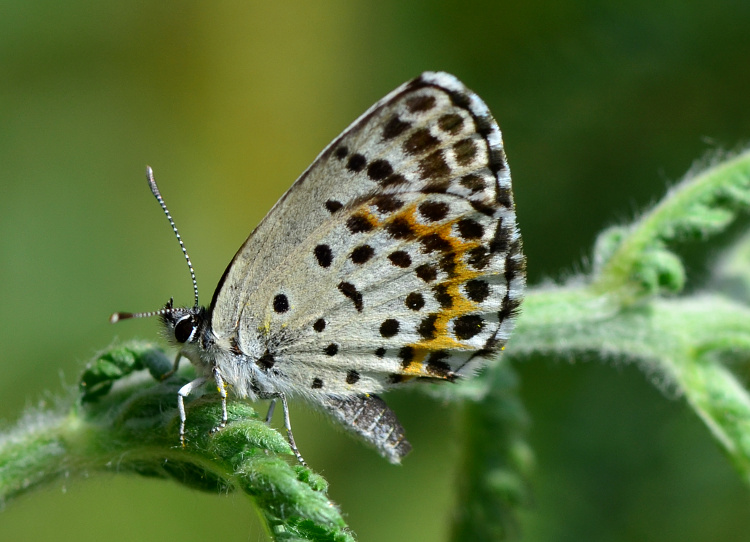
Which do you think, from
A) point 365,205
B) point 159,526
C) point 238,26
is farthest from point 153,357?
point 238,26

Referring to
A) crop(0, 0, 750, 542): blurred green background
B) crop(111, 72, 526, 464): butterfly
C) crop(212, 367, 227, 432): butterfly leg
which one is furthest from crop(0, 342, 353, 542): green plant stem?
crop(0, 0, 750, 542): blurred green background

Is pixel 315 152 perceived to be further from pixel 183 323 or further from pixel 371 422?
pixel 371 422

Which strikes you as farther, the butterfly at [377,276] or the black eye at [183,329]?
the black eye at [183,329]

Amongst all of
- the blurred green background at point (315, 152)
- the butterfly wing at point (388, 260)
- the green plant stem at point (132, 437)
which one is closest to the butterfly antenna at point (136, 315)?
the green plant stem at point (132, 437)

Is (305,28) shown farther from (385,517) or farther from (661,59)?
(385,517)

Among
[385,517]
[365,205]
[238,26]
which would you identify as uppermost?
[238,26]

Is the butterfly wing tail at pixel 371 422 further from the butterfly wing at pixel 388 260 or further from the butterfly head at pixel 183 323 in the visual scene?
the butterfly head at pixel 183 323

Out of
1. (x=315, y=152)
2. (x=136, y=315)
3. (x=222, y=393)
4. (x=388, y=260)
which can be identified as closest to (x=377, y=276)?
(x=388, y=260)
